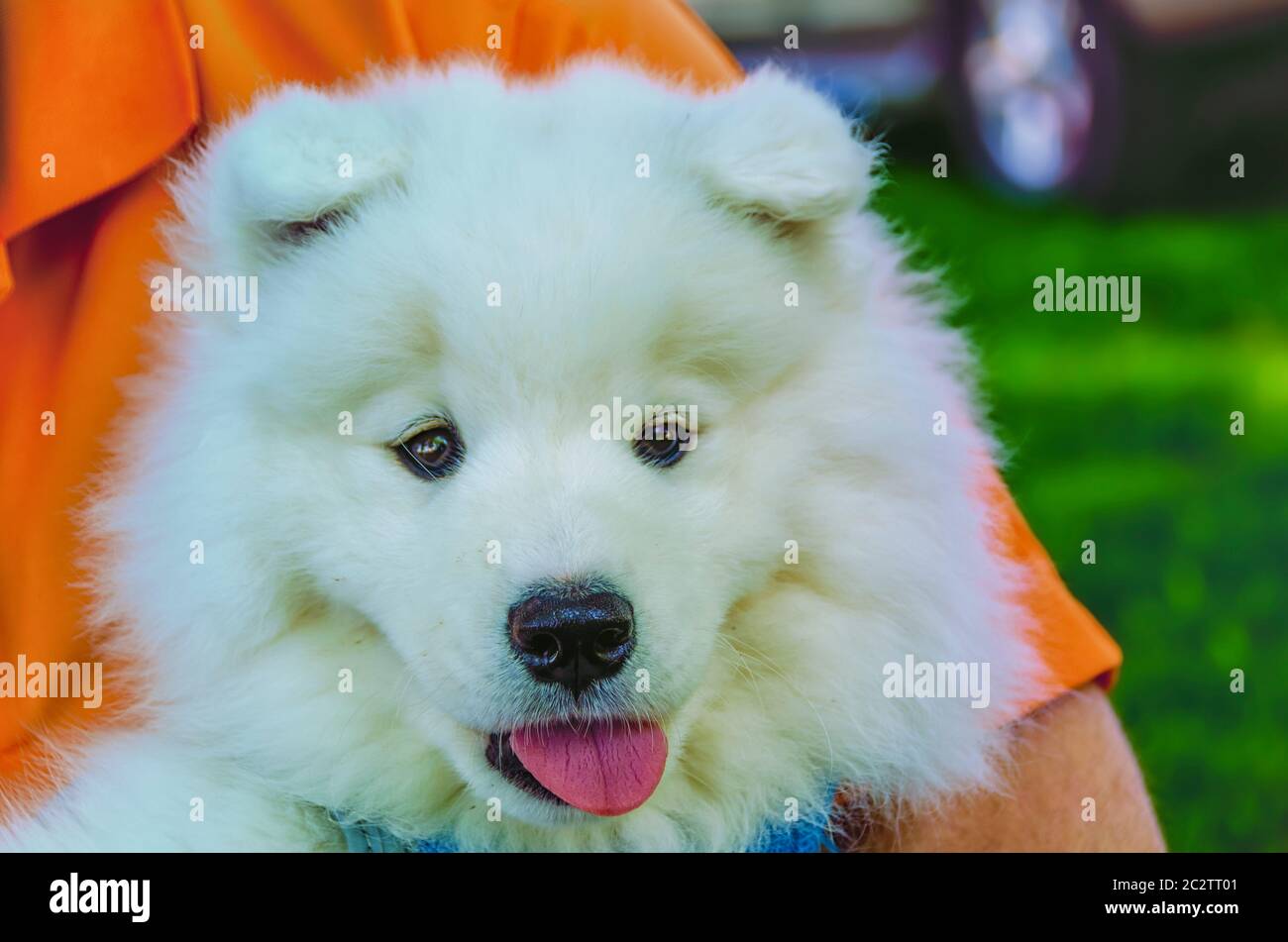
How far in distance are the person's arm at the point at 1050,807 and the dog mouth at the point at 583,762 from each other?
743 millimetres

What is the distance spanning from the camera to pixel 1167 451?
7.34 metres

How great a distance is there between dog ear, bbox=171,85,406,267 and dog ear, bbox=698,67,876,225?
64 cm

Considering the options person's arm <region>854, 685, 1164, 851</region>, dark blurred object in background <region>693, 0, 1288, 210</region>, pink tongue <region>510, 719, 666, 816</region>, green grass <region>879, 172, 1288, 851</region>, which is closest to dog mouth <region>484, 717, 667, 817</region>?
pink tongue <region>510, 719, 666, 816</region>

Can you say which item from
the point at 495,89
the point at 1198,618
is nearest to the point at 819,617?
the point at 495,89

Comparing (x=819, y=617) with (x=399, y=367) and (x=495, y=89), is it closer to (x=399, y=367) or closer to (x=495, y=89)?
(x=399, y=367)

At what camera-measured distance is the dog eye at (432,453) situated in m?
2.93

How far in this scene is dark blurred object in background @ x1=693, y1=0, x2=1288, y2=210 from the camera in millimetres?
9312

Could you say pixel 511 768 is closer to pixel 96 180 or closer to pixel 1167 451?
pixel 96 180

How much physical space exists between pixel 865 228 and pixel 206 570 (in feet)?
5.38

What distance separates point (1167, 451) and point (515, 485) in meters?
5.26

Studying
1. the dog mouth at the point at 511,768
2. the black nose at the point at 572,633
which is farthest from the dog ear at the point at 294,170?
the dog mouth at the point at 511,768

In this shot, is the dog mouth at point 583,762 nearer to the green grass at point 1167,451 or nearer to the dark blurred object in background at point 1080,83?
the green grass at point 1167,451

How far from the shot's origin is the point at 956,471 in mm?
3285

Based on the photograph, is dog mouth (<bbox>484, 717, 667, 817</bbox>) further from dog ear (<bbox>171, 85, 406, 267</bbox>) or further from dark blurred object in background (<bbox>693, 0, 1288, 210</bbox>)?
dark blurred object in background (<bbox>693, 0, 1288, 210</bbox>)
